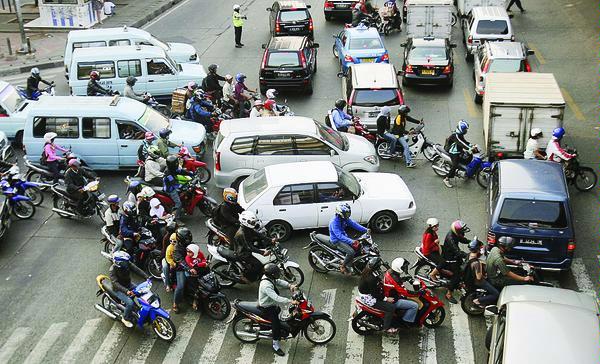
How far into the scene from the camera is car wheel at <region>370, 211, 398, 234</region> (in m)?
15.2

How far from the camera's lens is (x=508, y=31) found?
86.8ft

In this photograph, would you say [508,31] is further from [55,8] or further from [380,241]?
[55,8]

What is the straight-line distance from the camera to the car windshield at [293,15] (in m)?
29.3

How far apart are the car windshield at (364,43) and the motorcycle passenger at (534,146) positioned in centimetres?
945

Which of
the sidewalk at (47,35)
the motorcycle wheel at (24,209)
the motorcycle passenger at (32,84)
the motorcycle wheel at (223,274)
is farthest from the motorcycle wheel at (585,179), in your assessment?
the sidewalk at (47,35)

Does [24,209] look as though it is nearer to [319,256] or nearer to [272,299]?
[319,256]

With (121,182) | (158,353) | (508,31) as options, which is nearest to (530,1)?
(508,31)

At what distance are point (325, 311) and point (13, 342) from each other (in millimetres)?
5577

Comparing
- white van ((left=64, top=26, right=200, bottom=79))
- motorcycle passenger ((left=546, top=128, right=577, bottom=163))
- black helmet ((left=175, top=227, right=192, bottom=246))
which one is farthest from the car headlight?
white van ((left=64, top=26, right=200, bottom=79))

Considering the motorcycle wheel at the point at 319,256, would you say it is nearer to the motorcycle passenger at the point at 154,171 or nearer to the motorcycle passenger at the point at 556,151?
the motorcycle passenger at the point at 154,171

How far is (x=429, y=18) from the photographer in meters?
27.7

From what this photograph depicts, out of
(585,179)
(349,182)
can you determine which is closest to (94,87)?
(349,182)

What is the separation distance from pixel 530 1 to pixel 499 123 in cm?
2030

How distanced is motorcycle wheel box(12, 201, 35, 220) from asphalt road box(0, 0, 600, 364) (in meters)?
0.18
